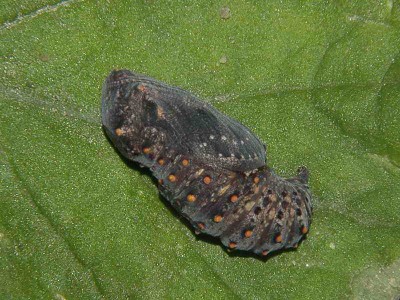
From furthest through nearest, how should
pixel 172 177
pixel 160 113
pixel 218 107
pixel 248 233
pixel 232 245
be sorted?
1. pixel 218 107
2. pixel 232 245
3. pixel 248 233
4. pixel 172 177
5. pixel 160 113

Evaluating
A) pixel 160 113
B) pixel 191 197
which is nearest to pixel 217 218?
pixel 191 197

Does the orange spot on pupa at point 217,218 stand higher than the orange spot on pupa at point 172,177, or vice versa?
the orange spot on pupa at point 172,177

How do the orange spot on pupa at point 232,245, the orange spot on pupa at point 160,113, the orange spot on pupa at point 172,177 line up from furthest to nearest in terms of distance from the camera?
the orange spot on pupa at point 232,245 → the orange spot on pupa at point 172,177 → the orange spot on pupa at point 160,113

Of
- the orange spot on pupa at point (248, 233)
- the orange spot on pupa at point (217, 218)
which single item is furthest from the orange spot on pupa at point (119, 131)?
the orange spot on pupa at point (248, 233)

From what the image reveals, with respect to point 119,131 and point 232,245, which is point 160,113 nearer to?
point 119,131

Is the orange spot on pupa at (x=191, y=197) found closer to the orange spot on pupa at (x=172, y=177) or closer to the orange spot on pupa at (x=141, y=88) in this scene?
the orange spot on pupa at (x=172, y=177)

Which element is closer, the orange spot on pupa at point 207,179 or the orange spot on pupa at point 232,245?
the orange spot on pupa at point 207,179

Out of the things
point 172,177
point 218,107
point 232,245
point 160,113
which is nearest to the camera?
point 160,113
